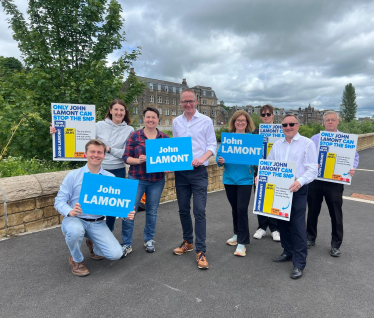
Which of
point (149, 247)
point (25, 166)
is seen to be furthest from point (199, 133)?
point (25, 166)

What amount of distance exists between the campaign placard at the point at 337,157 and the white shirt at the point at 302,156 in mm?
761

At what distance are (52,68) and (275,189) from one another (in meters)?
5.39

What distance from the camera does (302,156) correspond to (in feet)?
11.1

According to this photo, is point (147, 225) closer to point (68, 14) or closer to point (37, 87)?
point (37, 87)

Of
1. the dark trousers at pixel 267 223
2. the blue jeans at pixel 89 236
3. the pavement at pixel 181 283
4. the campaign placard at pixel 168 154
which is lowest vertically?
the pavement at pixel 181 283

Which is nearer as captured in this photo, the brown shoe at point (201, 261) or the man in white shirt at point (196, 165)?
the brown shoe at point (201, 261)

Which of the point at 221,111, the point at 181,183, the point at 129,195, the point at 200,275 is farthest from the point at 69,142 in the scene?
the point at 221,111

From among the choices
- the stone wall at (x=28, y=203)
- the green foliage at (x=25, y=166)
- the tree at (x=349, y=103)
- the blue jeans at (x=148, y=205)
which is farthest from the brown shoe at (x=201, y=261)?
the tree at (x=349, y=103)

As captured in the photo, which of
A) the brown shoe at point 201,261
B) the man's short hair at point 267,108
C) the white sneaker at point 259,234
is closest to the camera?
the brown shoe at point 201,261

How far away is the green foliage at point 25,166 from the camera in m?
4.91

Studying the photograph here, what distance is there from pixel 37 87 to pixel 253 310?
5.93 metres

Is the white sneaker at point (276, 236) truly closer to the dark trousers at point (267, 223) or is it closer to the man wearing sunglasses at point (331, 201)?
the dark trousers at point (267, 223)

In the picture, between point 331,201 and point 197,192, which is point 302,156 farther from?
point 197,192

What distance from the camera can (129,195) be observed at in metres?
3.35
